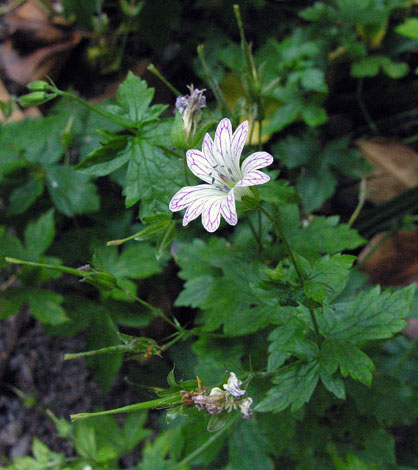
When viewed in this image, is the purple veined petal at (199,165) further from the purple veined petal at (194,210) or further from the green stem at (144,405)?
the green stem at (144,405)

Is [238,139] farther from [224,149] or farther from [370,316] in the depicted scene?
[370,316]

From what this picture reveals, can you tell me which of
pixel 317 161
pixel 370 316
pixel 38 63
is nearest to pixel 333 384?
pixel 370 316

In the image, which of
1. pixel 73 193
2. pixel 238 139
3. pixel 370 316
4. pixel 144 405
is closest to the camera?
pixel 144 405

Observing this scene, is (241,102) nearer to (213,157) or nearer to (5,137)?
(213,157)

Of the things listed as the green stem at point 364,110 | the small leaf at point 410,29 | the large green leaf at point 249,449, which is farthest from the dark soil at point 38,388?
the small leaf at point 410,29

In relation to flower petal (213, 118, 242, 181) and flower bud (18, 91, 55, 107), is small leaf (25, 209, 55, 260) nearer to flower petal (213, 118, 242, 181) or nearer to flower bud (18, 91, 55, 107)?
flower bud (18, 91, 55, 107)

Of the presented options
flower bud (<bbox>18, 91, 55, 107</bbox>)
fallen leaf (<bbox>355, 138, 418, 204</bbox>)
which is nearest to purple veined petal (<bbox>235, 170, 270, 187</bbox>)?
flower bud (<bbox>18, 91, 55, 107</bbox>)
